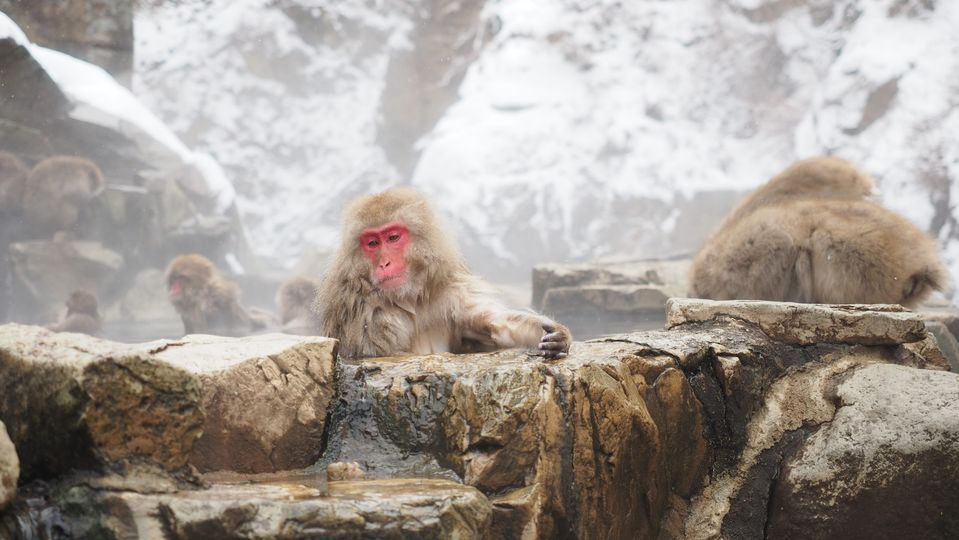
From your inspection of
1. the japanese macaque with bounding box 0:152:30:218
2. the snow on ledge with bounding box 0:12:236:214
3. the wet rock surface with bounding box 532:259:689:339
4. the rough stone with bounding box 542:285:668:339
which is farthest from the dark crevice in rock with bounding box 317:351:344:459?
the japanese macaque with bounding box 0:152:30:218

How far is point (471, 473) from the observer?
2.15m

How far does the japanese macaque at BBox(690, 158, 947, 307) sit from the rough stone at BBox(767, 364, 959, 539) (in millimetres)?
1663

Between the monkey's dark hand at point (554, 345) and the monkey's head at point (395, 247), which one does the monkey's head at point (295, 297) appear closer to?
the monkey's head at point (395, 247)

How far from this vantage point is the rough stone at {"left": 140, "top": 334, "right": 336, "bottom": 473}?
2.23 m

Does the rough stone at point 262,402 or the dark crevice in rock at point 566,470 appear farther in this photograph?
the rough stone at point 262,402

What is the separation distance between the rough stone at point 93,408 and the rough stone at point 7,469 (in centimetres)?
11

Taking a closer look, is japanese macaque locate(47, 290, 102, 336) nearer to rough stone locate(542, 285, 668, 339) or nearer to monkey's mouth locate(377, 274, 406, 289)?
rough stone locate(542, 285, 668, 339)

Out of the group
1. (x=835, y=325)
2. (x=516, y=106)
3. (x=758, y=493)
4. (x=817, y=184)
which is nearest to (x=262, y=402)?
(x=758, y=493)

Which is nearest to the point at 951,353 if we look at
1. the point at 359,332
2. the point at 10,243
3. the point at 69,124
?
the point at 359,332

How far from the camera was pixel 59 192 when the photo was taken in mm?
7609

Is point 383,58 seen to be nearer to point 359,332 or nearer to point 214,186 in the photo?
point 214,186

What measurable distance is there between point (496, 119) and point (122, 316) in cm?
626

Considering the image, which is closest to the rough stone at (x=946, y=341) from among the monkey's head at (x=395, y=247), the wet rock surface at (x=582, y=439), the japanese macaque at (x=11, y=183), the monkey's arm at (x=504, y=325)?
the wet rock surface at (x=582, y=439)

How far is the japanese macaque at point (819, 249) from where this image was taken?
414 cm
